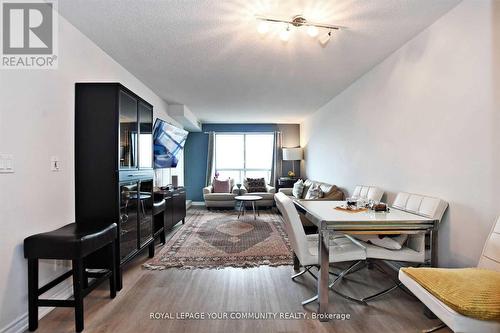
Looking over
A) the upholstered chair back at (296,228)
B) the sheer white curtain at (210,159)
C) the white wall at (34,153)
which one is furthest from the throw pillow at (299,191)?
the white wall at (34,153)

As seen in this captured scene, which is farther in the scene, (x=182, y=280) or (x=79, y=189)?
(x=182, y=280)

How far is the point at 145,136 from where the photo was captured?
314 cm

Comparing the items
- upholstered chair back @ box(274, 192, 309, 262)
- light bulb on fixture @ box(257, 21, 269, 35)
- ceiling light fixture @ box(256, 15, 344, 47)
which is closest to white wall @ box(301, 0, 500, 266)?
ceiling light fixture @ box(256, 15, 344, 47)

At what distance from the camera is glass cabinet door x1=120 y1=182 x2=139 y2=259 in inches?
99.1

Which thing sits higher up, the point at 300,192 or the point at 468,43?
the point at 468,43

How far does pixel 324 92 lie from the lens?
15.0 ft

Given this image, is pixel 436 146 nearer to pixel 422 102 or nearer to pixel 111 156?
pixel 422 102

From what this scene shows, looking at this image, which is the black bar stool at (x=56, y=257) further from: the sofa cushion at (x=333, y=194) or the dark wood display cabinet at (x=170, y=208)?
the sofa cushion at (x=333, y=194)

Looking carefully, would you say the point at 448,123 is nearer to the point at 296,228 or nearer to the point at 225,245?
the point at 296,228

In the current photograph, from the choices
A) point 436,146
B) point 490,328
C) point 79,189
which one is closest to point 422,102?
point 436,146

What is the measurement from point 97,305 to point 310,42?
10.6ft

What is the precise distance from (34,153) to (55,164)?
213mm

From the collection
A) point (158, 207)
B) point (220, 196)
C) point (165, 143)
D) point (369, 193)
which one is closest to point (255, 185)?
point (220, 196)

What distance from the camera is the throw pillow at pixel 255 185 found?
275 inches
